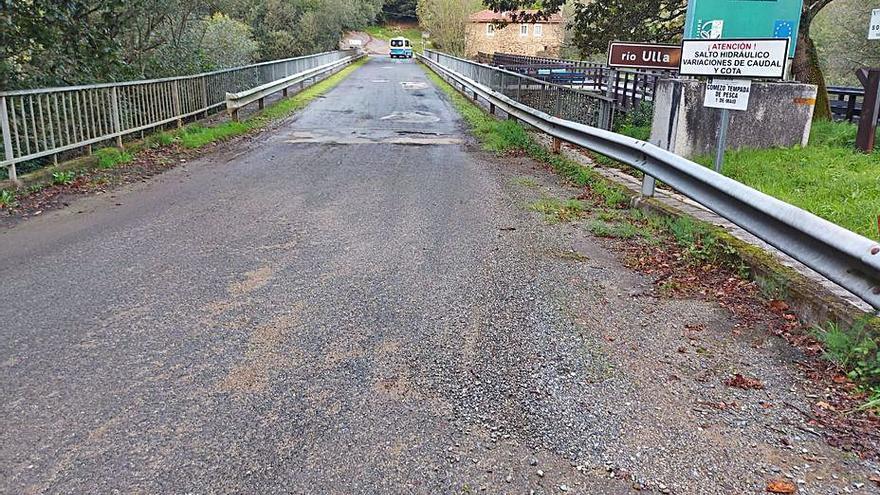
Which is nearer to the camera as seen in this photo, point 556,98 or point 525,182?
point 525,182

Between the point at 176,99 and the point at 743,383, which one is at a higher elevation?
the point at 176,99

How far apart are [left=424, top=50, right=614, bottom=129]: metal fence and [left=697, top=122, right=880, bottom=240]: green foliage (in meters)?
1.86

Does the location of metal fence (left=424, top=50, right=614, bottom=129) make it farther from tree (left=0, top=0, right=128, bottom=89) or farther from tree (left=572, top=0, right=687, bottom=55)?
tree (left=0, top=0, right=128, bottom=89)

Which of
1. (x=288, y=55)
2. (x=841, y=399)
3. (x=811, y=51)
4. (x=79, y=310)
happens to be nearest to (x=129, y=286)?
(x=79, y=310)

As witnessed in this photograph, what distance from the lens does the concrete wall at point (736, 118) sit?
997cm

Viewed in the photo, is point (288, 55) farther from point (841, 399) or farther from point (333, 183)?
point (841, 399)

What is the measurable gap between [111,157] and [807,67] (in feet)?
41.1

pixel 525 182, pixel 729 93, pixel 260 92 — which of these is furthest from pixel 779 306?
pixel 260 92

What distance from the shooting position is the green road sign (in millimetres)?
10594

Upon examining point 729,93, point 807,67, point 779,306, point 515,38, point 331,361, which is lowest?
→ point 331,361

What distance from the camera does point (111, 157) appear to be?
10.0m

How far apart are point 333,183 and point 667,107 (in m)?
5.02

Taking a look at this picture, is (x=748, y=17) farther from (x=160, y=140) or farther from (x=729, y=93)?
(x=160, y=140)

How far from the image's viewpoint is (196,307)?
4625 mm
